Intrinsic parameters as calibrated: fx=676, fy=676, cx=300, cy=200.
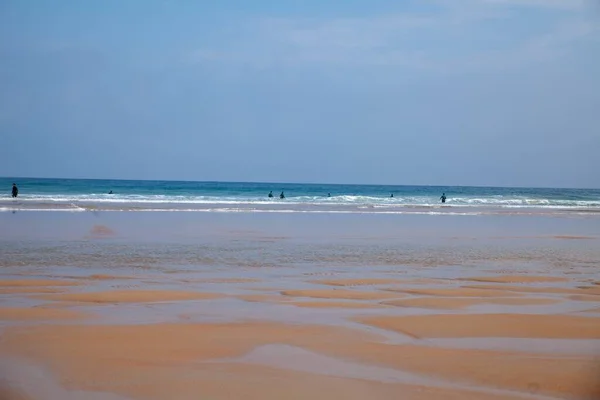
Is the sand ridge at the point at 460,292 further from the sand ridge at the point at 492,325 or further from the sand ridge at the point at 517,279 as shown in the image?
the sand ridge at the point at 492,325

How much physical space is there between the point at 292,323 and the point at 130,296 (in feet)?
8.27

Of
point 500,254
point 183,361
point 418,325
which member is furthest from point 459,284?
point 183,361

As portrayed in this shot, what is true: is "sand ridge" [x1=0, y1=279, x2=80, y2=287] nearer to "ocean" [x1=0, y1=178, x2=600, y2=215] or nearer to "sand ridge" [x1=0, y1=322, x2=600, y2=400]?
"sand ridge" [x1=0, y1=322, x2=600, y2=400]

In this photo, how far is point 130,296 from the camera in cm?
858

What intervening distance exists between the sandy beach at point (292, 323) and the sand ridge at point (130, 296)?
4cm

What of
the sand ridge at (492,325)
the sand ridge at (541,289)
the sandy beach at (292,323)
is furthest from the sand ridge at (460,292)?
the sand ridge at (492,325)

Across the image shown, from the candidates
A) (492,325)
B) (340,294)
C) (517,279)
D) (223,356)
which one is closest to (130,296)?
(340,294)

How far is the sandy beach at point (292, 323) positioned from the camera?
5.16 metres

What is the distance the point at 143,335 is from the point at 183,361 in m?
0.97

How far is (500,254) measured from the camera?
579 inches

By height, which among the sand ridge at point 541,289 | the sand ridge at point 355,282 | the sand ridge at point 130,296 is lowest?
the sand ridge at point 130,296

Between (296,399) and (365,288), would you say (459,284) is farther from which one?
(296,399)

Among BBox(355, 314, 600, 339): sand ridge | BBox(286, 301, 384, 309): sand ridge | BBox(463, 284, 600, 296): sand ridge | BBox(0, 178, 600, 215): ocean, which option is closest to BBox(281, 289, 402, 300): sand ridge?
BBox(286, 301, 384, 309): sand ridge

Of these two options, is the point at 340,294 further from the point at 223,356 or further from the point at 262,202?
the point at 262,202
